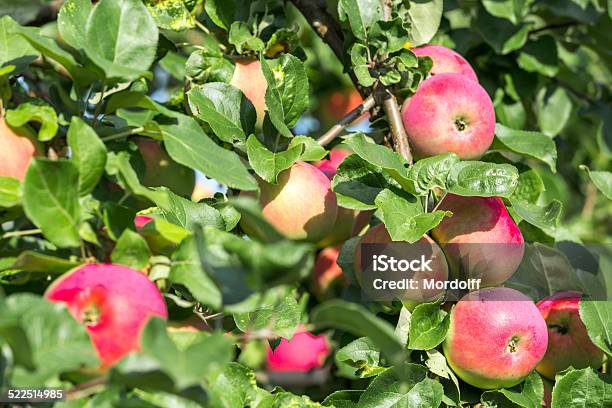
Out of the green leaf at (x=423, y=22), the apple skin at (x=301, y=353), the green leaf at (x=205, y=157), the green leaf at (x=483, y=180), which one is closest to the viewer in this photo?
the green leaf at (x=205, y=157)

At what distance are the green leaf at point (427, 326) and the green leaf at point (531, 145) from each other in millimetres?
297

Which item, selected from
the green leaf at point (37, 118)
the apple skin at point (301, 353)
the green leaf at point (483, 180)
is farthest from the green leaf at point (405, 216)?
the apple skin at point (301, 353)

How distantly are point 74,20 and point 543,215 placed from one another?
2.15ft

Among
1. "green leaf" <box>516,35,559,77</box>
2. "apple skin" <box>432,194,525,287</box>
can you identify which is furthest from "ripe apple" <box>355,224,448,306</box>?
"green leaf" <box>516,35,559,77</box>

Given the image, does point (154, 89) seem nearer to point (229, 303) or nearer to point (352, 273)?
point (352, 273)

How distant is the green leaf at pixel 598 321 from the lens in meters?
1.06

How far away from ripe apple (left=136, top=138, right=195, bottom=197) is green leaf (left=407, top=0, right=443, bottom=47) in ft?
1.38

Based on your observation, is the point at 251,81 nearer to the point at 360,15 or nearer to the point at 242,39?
the point at 242,39

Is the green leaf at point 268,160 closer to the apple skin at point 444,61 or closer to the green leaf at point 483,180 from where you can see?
the green leaf at point 483,180

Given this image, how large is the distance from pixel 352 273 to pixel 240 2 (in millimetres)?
450

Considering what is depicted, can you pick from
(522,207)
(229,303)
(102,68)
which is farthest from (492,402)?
(102,68)

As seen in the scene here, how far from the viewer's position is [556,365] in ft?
3.79

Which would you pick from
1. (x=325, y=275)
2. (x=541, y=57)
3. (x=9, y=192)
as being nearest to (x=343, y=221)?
(x=325, y=275)

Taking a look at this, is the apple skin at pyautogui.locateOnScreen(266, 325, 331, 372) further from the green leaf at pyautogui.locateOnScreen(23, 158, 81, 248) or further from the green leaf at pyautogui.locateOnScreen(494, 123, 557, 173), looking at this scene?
the green leaf at pyautogui.locateOnScreen(23, 158, 81, 248)
